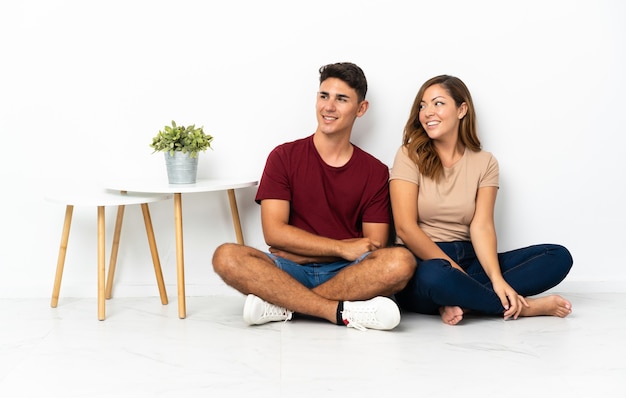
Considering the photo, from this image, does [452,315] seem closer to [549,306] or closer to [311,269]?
[549,306]

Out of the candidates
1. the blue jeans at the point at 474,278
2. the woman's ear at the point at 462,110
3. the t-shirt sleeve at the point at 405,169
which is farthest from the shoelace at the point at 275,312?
the woman's ear at the point at 462,110

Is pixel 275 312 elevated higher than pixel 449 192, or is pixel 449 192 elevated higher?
pixel 449 192

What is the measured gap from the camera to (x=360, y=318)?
250 cm

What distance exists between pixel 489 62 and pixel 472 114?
30 cm

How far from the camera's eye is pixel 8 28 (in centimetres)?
291

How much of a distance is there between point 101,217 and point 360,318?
959 mm

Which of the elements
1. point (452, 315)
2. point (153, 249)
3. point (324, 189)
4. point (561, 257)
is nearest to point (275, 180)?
point (324, 189)

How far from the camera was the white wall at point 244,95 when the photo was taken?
2.94 meters

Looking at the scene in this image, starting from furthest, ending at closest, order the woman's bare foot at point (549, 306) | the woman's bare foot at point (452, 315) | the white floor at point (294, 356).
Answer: the woman's bare foot at point (549, 306)
the woman's bare foot at point (452, 315)
the white floor at point (294, 356)

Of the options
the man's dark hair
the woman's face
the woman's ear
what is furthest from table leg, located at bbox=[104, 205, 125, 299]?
the woman's ear

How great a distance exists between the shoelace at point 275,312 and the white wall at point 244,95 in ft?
1.68

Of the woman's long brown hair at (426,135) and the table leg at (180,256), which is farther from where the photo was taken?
the woman's long brown hair at (426,135)

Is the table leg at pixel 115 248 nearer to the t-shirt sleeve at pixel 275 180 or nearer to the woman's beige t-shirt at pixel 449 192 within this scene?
the t-shirt sleeve at pixel 275 180

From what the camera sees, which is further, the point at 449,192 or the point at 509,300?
the point at 449,192
